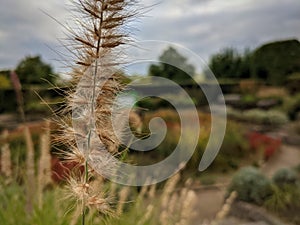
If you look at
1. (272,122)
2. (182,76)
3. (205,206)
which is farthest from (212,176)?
(182,76)

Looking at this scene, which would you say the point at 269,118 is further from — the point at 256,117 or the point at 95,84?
the point at 95,84

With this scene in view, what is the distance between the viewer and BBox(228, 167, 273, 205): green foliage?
4.96m

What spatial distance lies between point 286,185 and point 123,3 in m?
4.71

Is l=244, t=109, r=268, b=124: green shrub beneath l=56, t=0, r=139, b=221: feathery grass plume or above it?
beneath

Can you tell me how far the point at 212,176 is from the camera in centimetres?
660

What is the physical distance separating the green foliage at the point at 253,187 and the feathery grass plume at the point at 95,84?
4471mm

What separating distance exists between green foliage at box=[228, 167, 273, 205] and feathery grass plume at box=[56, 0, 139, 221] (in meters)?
4.47

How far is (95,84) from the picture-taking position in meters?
0.69

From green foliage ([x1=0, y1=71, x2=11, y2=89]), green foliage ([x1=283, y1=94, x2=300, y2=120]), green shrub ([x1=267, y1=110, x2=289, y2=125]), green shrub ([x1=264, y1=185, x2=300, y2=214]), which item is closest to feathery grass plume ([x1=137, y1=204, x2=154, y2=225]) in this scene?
green foliage ([x1=0, y1=71, x2=11, y2=89])

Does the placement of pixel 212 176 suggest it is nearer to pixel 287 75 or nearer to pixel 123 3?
pixel 123 3

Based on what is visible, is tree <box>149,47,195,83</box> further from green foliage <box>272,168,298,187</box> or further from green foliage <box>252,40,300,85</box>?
green foliage <box>252,40,300,85</box>

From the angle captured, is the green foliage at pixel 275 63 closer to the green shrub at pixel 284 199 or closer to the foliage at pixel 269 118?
the foliage at pixel 269 118

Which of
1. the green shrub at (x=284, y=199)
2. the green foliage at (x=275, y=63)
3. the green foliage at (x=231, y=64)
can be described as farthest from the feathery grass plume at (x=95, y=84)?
the green foliage at (x=275, y=63)

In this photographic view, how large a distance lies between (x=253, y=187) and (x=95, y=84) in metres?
4.61
